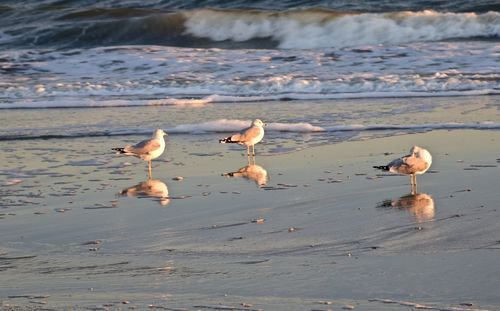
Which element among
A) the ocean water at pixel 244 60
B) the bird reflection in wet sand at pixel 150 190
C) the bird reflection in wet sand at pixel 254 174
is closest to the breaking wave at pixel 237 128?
the ocean water at pixel 244 60

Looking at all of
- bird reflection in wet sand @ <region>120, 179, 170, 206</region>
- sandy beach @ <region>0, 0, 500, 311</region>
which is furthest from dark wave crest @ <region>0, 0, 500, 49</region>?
bird reflection in wet sand @ <region>120, 179, 170, 206</region>

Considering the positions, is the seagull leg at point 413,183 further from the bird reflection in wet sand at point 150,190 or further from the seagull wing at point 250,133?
the seagull wing at point 250,133

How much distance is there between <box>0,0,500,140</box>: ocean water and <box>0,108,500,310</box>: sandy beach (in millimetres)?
1738

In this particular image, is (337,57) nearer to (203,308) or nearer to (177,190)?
(177,190)

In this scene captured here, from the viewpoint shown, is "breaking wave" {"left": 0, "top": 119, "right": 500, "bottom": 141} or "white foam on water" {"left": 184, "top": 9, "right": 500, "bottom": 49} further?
"white foam on water" {"left": 184, "top": 9, "right": 500, "bottom": 49}

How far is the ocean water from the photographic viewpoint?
40.3 feet

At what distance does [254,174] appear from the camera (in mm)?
8438

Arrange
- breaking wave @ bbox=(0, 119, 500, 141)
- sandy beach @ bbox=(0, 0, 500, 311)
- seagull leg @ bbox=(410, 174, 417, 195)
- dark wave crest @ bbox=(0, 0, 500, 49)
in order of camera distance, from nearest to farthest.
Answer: sandy beach @ bbox=(0, 0, 500, 311) → seagull leg @ bbox=(410, 174, 417, 195) → breaking wave @ bbox=(0, 119, 500, 141) → dark wave crest @ bbox=(0, 0, 500, 49)

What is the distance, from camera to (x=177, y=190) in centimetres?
789

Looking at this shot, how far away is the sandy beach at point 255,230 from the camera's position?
5086 mm

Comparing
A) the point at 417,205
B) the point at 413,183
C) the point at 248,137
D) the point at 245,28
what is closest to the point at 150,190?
the point at 248,137

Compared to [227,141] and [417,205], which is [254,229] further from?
[227,141]

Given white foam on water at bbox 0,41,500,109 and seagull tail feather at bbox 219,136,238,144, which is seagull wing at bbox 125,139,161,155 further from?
white foam on water at bbox 0,41,500,109

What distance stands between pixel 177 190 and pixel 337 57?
29.3ft
